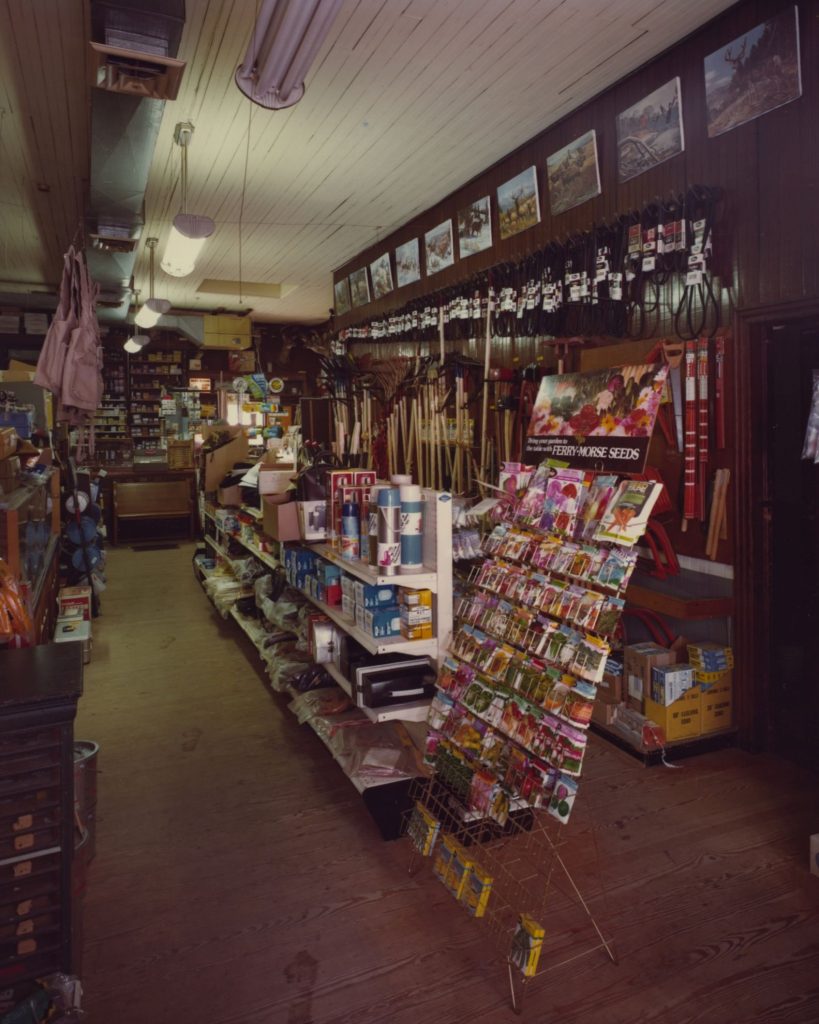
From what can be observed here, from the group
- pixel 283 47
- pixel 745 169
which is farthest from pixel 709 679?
pixel 283 47

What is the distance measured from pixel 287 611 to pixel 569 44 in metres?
3.80

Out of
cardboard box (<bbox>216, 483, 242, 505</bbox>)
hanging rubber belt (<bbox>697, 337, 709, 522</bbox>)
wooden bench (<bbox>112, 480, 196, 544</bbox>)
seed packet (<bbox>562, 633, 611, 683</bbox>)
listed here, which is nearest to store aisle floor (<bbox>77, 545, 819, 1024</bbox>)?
seed packet (<bbox>562, 633, 611, 683</bbox>)

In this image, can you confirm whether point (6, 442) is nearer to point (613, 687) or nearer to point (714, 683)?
point (613, 687)

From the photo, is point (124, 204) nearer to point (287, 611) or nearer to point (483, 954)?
point (287, 611)

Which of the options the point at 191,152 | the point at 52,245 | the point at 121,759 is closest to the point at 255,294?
the point at 52,245

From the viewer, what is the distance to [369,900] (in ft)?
8.70

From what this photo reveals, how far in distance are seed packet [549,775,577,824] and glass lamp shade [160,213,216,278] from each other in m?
4.44

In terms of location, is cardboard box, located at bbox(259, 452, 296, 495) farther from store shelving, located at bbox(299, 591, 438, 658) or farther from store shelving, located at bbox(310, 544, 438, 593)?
store shelving, located at bbox(299, 591, 438, 658)

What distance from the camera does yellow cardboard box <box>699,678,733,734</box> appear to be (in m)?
3.80

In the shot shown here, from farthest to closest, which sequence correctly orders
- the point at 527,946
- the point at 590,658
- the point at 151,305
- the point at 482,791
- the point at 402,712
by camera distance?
the point at 151,305 < the point at 402,712 < the point at 482,791 < the point at 590,658 < the point at 527,946

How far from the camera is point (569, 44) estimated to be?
12.9ft

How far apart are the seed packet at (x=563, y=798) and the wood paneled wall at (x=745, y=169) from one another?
2543 mm

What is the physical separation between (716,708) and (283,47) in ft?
12.8

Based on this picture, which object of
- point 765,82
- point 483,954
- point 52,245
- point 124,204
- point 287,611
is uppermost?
point 52,245
